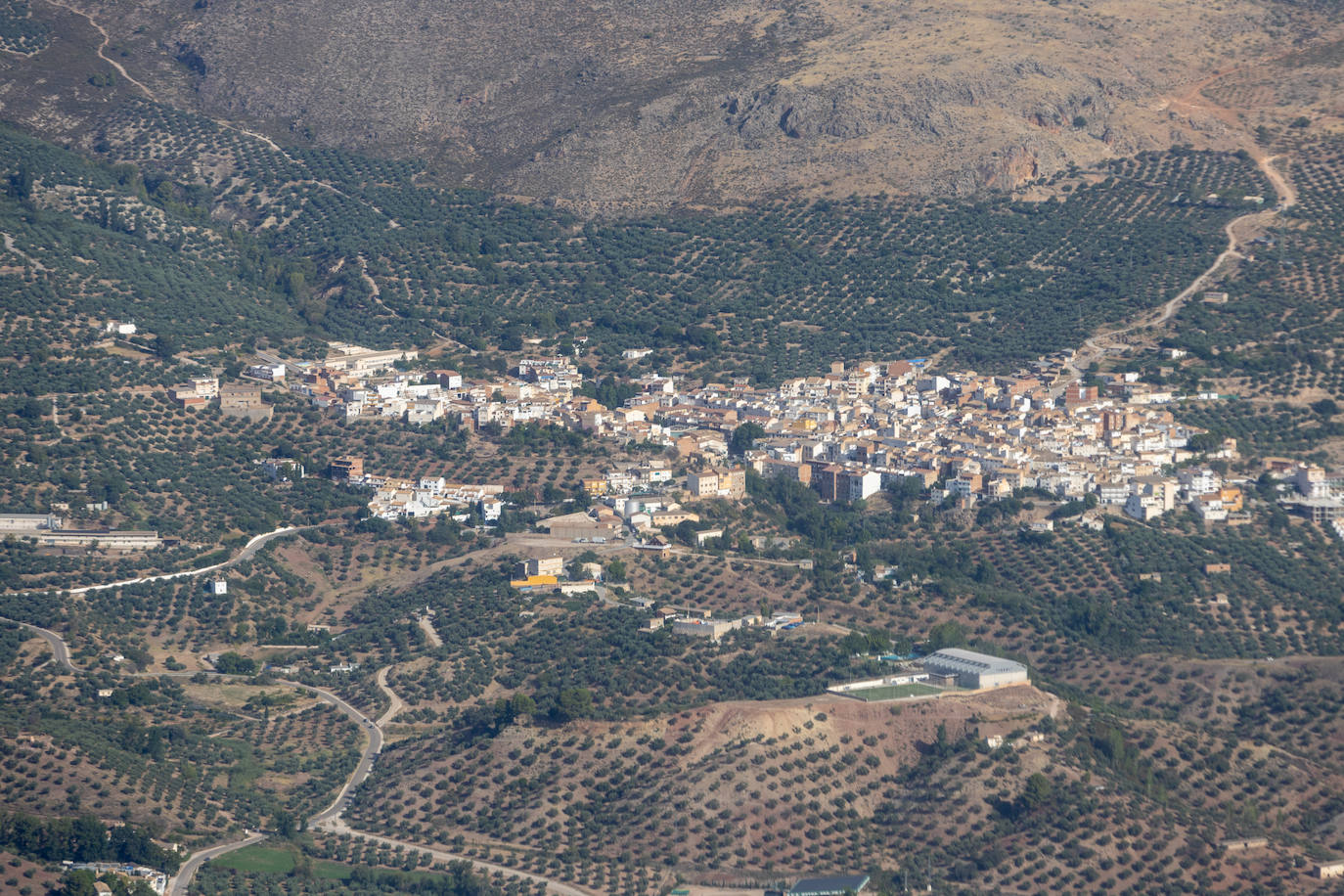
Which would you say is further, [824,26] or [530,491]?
[824,26]

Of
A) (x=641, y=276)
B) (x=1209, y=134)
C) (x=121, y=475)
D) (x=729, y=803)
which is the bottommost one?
(x=729, y=803)

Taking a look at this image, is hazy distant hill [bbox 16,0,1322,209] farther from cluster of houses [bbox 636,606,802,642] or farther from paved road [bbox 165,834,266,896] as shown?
paved road [bbox 165,834,266,896]

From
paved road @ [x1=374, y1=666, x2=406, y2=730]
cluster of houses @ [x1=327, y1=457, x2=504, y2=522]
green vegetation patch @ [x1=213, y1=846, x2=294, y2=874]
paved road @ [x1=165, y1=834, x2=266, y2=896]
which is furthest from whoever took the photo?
cluster of houses @ [x1=327, y1=457, x2=504, y2=522]

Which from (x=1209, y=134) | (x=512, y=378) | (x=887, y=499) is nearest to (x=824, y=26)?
(x=1209, y=134)

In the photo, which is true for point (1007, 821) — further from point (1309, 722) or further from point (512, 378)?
point (512, 378)

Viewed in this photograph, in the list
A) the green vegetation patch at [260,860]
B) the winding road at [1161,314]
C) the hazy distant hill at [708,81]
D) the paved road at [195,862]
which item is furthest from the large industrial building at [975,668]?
the hazy distant hill at [708,81]

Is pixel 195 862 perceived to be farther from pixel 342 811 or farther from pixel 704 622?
pixel 704 622

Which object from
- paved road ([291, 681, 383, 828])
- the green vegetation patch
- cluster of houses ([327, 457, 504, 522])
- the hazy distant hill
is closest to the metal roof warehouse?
the green vegetation patch
